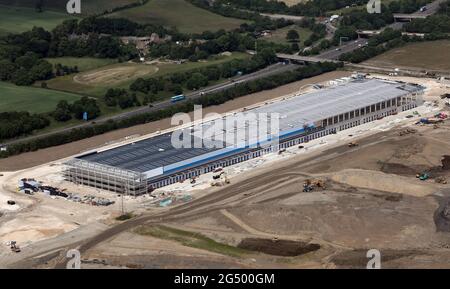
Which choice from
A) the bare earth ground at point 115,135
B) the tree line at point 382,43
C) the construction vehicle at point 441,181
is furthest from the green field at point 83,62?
the construction vehicle at point 441,181

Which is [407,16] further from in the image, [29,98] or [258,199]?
[258,199]

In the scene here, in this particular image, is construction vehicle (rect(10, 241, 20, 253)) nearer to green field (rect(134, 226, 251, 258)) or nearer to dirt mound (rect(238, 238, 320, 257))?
green field (rect(134, 226, 251, 258))

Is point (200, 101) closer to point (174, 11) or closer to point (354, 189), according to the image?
point (354, 189)

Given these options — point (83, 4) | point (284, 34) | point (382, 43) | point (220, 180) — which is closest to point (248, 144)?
point (220, 180)

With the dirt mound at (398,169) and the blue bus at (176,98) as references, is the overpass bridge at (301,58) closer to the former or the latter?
the blue bus at (176,98)

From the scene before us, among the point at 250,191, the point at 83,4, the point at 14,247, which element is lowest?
the point at 14,247

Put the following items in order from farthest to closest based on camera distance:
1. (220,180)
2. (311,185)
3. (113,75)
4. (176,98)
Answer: (113,75)
(176,98)
(220,180)
(311,185)
